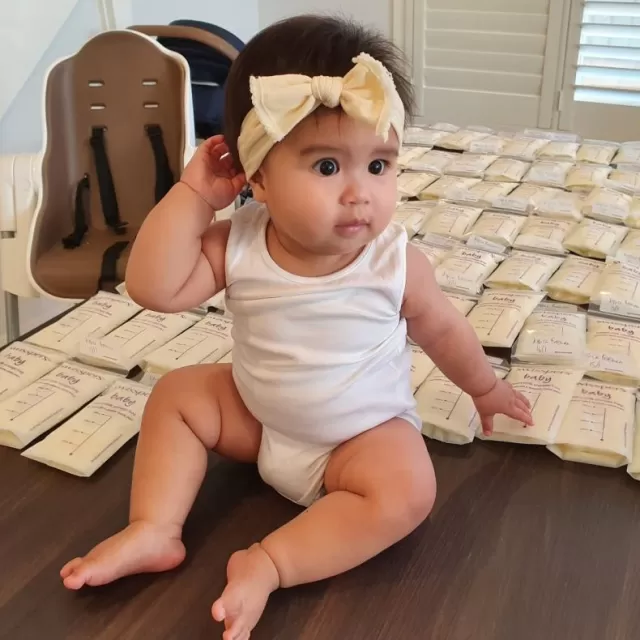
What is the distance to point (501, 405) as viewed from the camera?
0.90m

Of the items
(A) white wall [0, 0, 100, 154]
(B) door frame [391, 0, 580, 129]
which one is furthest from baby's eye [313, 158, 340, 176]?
(B) door frame [391, 0, 580, 129]

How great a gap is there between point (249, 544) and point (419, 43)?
9.18ft

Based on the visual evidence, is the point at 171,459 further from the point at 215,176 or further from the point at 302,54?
the point at 302,54

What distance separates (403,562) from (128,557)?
0.90 feet

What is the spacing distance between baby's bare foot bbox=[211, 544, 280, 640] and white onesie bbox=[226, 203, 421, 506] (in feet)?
0.44

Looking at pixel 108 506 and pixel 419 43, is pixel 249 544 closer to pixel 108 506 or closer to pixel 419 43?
pixel 108 506

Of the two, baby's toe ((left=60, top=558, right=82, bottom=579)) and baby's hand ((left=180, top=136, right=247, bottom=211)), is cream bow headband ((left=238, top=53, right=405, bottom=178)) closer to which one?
baby's hand ((left=180, top=136, right=247, bottom=211))

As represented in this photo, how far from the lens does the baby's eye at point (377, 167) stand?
72 cm

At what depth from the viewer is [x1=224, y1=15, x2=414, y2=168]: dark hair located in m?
0.71

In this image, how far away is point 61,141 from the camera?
70.4 inches

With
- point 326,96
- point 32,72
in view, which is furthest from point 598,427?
point 32,72

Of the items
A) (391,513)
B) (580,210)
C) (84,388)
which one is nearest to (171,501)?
(391,513)

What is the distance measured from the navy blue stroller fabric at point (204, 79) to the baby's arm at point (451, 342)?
1340 millimetres

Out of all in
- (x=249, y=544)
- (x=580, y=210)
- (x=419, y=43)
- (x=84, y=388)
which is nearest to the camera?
(x=249, y=544)
